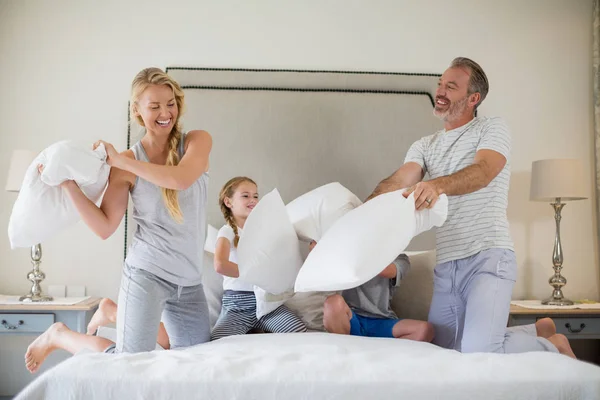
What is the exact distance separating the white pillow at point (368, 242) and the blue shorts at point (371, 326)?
47 cm

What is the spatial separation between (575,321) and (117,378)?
2.39 meters

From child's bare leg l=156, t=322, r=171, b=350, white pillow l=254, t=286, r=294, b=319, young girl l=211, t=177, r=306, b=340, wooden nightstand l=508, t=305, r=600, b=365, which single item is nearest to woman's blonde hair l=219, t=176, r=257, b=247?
young girl l=211, t=177, r=306, b=340

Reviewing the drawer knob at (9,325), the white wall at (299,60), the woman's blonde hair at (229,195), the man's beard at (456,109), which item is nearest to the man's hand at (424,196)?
the man's beard at (456,109)

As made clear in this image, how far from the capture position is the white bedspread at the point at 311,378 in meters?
1.27

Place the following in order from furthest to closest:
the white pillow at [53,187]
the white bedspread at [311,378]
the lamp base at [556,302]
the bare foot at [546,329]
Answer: the lamp base at [556,302], the bare foot at [546,329], the white pillow at [53,187], the white bedspread at [311,378]

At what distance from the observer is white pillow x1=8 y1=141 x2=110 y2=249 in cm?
165

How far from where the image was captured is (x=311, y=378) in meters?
1.30

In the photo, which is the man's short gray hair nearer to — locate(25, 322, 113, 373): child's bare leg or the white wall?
the white wall

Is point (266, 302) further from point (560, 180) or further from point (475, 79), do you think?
point (560, 180)

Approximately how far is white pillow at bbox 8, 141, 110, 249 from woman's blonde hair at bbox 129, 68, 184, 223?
203 millimetres

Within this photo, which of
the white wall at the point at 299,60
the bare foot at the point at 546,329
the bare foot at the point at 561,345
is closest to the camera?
the bare foot at the point at 561,345

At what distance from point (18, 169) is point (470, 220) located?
2.20 m

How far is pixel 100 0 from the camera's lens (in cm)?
326

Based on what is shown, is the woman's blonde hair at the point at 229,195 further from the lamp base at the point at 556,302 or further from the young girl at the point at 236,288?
the lamp base at the point at 556,302
